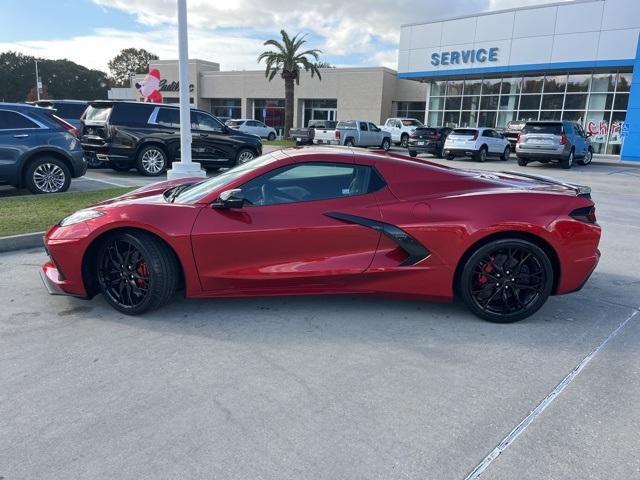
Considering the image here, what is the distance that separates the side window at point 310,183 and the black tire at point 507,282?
105 cm

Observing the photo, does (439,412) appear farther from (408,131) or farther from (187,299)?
(408,131)

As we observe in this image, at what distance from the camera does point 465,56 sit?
31812mm

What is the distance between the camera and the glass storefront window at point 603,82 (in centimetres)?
2809

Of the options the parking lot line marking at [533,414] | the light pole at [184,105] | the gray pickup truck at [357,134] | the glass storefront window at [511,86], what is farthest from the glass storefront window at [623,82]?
the parking lot line marking at [533,414]

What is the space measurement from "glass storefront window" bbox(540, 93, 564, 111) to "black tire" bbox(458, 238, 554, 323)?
2976 centimetres

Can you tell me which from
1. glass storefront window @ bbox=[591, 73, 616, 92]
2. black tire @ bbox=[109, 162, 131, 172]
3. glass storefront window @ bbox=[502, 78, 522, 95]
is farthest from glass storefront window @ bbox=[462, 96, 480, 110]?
black tire @ bbox=[109, 162, 131, 172]

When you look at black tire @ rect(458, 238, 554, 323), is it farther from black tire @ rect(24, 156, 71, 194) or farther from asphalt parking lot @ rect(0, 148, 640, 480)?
black tire @ rect(24, 156, 71, 194)

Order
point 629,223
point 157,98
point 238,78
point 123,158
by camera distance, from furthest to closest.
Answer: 1. point 238,78
2. point 157,98
3. point 123,158
4. point 629,223

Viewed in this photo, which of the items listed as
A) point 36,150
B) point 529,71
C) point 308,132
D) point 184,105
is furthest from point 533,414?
point 529,71

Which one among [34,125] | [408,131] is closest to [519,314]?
[34,125]

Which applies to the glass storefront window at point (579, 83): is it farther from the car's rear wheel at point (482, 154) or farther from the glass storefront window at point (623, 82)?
the car's rear wheel at point (482, 154)

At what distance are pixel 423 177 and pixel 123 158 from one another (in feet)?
32.2

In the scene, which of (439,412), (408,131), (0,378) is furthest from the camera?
(408,131)

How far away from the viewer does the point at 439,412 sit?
2.87 metres
